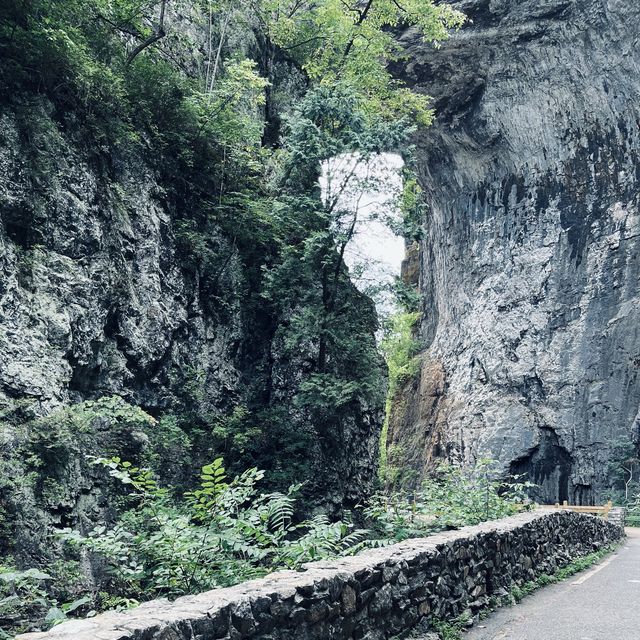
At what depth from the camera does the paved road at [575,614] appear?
6164 millimetres

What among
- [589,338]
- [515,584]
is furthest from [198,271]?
[589,338]

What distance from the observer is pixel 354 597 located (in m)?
4.62

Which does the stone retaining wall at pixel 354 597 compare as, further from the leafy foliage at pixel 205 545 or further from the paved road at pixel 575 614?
the leafy foliage at pixel 205 545

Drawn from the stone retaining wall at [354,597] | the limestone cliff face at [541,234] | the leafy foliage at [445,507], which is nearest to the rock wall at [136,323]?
the leafy foliage at [445,507]

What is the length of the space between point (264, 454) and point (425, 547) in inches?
409

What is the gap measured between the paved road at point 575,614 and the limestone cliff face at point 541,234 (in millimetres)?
20874

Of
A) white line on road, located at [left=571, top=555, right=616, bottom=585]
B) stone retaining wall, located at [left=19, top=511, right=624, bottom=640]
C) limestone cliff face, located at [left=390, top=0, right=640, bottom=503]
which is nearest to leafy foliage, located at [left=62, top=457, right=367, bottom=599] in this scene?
stone retaining wall, located at [left=19, top=511, right=624, bottom=640]

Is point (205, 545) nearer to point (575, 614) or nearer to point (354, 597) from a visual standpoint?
point (354, 597)

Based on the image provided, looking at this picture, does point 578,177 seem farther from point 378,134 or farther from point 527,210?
point 378,134

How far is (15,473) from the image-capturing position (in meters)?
8.77

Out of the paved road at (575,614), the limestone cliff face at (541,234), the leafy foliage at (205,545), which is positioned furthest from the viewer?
the limestone cliff face at (541,234)

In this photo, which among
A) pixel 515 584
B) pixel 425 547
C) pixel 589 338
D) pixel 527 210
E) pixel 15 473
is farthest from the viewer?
pixel 527 210

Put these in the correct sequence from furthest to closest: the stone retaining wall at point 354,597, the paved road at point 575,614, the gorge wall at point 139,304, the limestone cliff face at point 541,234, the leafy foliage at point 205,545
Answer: the limestone cliff face at point 541,234 → the gorge wall at point 139,304 → the paved road at point 575,614 → the leafy foliage at point 205,545 → the stone retaining wall at point 354,597

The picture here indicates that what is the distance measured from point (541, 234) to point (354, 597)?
30700 millimetres
